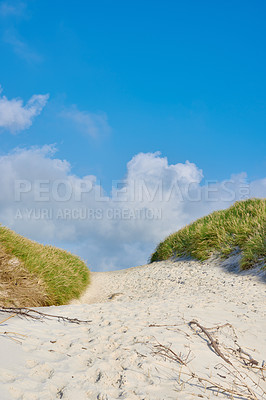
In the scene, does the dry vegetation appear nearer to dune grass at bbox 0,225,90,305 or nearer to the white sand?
dune grass at bbox 0,225,90,305

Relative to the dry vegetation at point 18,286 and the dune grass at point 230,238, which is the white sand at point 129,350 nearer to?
the dry vegetation at point 18,286

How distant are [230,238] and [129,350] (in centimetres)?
760

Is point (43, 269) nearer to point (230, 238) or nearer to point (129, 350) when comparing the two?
point (129, 350)

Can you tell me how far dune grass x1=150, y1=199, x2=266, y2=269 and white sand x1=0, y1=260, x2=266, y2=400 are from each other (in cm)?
271

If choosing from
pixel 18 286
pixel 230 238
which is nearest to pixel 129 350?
pixel 18 286

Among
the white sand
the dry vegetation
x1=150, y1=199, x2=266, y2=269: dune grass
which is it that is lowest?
the white sand

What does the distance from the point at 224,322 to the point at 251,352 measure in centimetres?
89

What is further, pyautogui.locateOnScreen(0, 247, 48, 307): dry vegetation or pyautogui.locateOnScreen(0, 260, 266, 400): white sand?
pyautogui.locateOnScreen(0, 247, 48, 307): dry vegetation

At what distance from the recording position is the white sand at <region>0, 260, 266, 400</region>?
2.43m

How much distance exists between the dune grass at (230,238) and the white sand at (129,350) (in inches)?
107

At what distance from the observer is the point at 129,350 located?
3.25 m

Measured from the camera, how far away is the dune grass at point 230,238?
8715 mm

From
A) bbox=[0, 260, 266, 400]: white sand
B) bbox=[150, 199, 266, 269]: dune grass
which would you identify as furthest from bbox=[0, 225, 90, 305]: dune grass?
bbox=[150, 199, 266, 269]: dune grass

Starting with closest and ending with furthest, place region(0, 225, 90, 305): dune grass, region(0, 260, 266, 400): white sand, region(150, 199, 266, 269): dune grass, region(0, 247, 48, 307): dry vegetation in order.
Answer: region(0, 260, 266, 400): white sand
region(0, 247, 48, 307): dry vegetation
region(0, 225, 90, 305): dune grass
region(150, 199, 266, 269): dune grass
